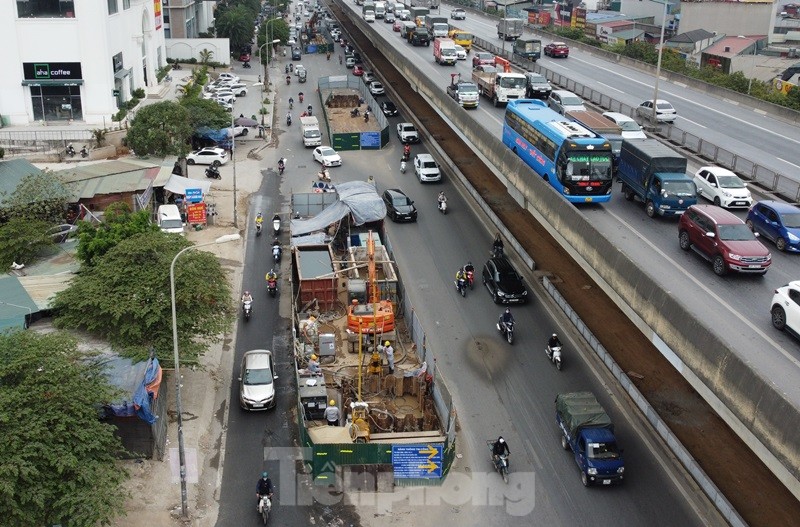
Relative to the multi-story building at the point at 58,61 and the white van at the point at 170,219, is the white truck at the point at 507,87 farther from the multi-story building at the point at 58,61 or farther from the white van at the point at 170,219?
the multi-story building at the point at 58,61

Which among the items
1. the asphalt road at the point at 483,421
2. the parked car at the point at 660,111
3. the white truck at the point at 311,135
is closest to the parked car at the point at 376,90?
the white truck at the point at 311,135

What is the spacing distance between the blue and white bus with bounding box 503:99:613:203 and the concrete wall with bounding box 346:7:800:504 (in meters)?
0.95

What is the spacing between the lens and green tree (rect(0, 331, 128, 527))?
22469 mm

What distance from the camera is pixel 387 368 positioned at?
3512 centimetres

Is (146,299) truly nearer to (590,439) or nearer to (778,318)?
(590,439)

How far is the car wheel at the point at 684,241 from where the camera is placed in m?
32.2

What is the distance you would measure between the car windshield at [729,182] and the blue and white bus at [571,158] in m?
5.81

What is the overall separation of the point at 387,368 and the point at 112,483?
13.7 m

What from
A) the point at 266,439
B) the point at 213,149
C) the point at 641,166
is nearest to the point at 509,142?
the point at 641,166

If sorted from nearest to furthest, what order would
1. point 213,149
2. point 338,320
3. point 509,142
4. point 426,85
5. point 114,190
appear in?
1. point 338,320
2. point 509,142
3. point 114,190
4. point 426,85
5. point 213,149

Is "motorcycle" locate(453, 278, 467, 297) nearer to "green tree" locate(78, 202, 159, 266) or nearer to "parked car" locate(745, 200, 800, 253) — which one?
"parked car" locate(745, 200, 800, 253)

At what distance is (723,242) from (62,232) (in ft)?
103

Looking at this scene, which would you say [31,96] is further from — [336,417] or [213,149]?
[336,417]

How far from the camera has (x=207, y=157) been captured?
65000 millimetres
